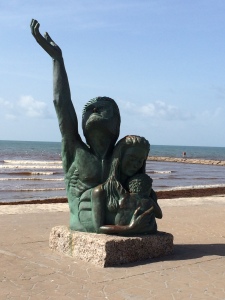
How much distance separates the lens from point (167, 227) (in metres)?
9.45

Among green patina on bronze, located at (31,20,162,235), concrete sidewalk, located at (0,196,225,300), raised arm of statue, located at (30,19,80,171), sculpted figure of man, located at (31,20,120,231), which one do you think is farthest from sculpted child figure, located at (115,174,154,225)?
raised arm of statue, located at (30,19,80,171)

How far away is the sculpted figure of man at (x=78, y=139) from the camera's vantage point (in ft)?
21.4

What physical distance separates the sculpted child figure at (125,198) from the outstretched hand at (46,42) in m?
1.53

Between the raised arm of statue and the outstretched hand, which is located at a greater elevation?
the outstretched hand

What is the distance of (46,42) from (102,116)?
50.8 inches

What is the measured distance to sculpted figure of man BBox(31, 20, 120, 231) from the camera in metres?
6.52

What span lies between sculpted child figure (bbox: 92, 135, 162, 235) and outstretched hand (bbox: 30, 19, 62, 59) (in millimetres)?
1530

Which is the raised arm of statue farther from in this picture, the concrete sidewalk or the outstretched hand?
the concrete sidewalk

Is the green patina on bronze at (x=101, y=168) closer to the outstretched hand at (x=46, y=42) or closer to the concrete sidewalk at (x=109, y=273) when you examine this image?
the outstretched hand at (x=46, y=42)

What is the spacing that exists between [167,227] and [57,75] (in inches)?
168

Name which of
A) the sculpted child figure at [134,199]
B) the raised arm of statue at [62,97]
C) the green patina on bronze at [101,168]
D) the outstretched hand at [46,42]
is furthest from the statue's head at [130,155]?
the outstretched hand at [46,42]

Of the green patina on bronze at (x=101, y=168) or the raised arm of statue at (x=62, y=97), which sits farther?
the raised arm of statue at (x=62, y=97)

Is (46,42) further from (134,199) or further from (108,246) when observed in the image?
(108,246)

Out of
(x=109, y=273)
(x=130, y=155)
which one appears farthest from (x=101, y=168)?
(x=109, y=273)
